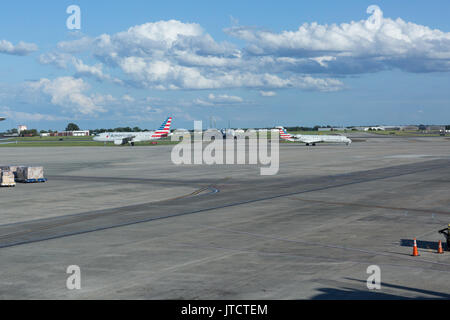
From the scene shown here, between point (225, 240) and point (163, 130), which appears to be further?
point (163, 130)

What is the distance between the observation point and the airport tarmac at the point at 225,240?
12.1m

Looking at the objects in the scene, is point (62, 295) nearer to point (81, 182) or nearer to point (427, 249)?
point (427, 249)

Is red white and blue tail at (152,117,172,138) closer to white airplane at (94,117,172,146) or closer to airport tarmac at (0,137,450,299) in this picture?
white airplane at (94,117,172,146)

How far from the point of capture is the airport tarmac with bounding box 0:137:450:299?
12117mm

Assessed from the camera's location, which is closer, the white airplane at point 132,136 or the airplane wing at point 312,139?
the airplane wing at point 312,139

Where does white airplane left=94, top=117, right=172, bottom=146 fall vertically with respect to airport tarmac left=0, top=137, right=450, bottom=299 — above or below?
above

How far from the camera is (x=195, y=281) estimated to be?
12.6m

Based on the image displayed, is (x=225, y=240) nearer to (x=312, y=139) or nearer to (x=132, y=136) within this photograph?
(x=312, y=139)

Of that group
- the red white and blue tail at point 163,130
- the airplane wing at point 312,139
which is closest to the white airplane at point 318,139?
the airplane wing at point 312,139

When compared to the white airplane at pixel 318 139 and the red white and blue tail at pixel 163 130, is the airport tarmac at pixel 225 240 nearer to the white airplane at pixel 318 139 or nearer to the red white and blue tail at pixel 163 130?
the white airplane at pixel 318 139

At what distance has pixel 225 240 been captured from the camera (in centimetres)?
1795

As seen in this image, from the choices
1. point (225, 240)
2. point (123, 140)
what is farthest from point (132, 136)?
point (225, 240)

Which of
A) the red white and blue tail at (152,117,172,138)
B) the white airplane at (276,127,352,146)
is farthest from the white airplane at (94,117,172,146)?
the white airplane at (276,127,352,146)

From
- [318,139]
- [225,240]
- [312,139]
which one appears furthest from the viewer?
[318,139]
